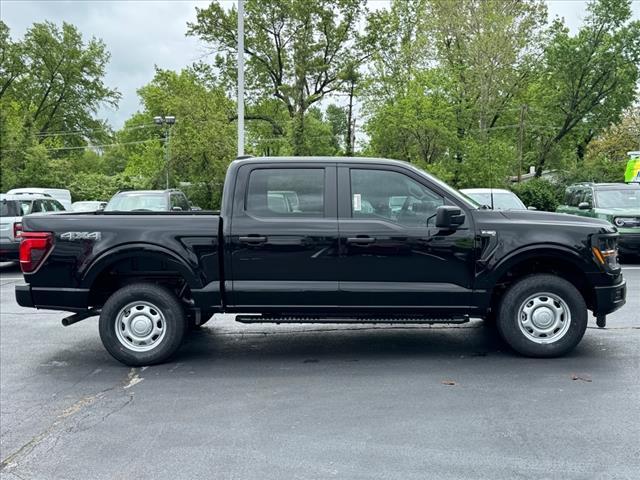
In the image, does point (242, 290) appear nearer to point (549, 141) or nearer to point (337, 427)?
point (337, 427)

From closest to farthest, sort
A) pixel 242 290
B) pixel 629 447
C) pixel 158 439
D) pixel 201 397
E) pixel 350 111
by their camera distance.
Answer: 1. pixel 629 447
2. pixel 158 439
3. pixel 201 397
4. pixel 242 290
5. pixel 350 111

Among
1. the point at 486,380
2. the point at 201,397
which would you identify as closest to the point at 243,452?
the point at 201,397

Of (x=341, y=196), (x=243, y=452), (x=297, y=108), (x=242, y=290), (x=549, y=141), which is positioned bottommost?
Answer: (x=243, y=452)

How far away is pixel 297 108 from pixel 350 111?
6038 millimetres

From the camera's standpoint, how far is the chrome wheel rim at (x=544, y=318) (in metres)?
5.64

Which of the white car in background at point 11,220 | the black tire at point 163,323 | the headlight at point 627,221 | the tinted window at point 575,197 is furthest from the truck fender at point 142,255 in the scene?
the tinted window at point 575,197

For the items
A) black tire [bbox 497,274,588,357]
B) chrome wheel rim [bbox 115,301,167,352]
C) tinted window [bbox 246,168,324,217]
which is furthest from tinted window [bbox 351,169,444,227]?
chrome wheel rim [bbox 115,301,167,352]

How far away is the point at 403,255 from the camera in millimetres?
5578

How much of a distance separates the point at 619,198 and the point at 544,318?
10.0m

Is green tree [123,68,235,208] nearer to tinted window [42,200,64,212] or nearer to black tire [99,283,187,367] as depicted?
tinted window [42,200,64,212]

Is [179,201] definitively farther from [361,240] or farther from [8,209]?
[361,240]

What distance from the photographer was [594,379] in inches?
Answer: 201

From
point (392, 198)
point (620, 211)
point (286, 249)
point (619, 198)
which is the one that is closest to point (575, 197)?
point (619, 198)

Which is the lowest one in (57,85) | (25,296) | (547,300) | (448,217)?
(547,300)
